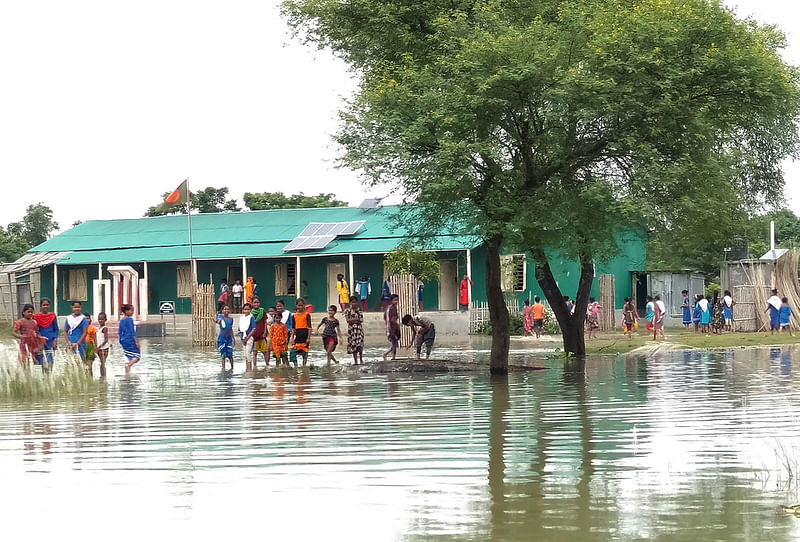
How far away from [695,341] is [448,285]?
45.8 feet

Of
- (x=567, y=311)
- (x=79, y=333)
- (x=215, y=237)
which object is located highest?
(x=215, y=237)

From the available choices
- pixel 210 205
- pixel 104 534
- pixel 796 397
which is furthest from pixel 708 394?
pixel 210 205

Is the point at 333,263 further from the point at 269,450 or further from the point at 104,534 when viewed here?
the point at 104,534

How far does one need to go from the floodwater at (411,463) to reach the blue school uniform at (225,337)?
16.2 ft

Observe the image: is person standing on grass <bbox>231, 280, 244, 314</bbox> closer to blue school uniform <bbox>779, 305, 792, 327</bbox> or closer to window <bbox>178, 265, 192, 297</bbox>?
window <bbox>178, 265, 192, 297</bbox>

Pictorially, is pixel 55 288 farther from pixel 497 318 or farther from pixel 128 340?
pixel 497 318

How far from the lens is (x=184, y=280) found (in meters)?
49.0

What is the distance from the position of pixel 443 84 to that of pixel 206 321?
54.7ft

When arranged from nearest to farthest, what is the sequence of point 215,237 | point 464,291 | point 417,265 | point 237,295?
point 417,265
point 464,291
point 237,295
point 215,237

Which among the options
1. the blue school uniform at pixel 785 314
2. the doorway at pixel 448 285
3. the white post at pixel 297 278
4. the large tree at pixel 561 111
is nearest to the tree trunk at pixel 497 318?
the large tree at pixel 561 111

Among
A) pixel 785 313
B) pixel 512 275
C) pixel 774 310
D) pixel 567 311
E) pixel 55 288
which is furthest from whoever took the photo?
pixel 55 288

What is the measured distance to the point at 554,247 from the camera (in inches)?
837

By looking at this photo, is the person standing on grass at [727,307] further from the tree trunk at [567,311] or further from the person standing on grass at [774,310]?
the tree trunk at [567,311]

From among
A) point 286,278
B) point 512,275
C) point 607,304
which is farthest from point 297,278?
point 607,304
